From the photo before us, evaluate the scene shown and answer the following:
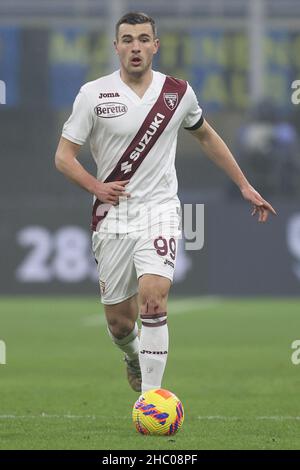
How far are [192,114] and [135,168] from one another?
60 cm

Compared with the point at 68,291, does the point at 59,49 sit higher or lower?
higher

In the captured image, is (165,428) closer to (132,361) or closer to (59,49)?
(132,361)

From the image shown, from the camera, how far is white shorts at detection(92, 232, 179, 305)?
8.16 metres

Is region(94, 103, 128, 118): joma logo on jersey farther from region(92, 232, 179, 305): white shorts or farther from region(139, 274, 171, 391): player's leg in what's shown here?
region(139, 274, 171, 391): player's leg

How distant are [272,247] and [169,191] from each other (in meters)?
11.8

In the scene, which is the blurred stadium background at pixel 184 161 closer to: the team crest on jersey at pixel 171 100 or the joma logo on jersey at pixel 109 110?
the team crest on jersey at pixel 171 100

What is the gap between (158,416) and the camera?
771 centimetres

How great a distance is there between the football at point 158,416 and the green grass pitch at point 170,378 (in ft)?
0.26

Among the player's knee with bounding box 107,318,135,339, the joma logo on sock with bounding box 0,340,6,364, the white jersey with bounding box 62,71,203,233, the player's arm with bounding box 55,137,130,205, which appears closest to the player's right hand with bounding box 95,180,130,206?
the player's arm with bounding box 55,137,130,205

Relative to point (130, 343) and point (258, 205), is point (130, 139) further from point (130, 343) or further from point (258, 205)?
point (130, 343)

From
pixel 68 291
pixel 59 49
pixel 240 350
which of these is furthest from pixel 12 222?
pixel 240 350

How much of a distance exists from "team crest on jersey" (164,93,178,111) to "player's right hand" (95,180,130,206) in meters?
0.62

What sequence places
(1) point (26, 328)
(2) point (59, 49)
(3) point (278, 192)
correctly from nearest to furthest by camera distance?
(1) point (26, 328)
(3) point (278, 192)
(2) point (59, 49)

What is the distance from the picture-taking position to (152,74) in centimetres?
861
